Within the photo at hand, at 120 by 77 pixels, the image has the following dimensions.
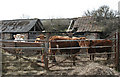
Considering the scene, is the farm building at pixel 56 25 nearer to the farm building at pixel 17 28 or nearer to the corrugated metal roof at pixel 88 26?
the farm building at pixel 17 28

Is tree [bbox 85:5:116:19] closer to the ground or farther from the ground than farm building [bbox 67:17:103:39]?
farther from the ground

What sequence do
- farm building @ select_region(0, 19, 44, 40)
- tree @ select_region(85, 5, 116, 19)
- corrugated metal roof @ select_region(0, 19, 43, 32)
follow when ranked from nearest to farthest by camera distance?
tree @ select_region(85, 5, 116, 19)
farm building @ select_region(0, 19, 44, 40)
corrugated metal roof @ select_region(0, 19, 43, 32)

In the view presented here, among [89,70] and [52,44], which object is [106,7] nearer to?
[52,44]

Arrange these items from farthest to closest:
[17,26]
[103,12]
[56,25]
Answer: [56,25], [17,26], [103,12]

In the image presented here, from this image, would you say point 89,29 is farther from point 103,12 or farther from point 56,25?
point 56,25

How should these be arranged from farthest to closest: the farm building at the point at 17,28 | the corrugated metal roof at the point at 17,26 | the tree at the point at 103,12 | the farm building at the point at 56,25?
the farm building at the point at 56,25, the corrugated metal roof at the point at 17,26, the farm building at the point at 17,28, the tree at the point at 103,12

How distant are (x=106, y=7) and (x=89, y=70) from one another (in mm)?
13161

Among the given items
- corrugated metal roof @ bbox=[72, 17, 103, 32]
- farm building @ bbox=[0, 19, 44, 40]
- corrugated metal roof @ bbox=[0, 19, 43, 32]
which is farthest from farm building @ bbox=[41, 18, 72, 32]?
corrugated metal roof @ bbox=[72, 17, 103, 32]

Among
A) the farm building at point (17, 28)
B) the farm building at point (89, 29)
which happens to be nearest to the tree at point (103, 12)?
the farm building at point (89, 29)

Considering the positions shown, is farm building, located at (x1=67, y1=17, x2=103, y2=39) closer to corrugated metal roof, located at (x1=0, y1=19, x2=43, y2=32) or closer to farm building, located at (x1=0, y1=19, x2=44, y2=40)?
farm building, located at (x1=0, y1=19, x2=44, y2=40)

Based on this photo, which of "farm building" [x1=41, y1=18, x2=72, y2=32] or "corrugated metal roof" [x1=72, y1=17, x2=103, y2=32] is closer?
"corrugated metal roof" [x1=72, y1=17, x2=103, y2=32]

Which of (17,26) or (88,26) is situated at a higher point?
(17,26)

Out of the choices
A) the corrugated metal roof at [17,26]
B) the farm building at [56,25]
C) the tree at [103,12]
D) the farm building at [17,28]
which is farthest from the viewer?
the farm building at [56,25]

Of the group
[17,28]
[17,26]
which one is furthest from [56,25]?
[17,28]
